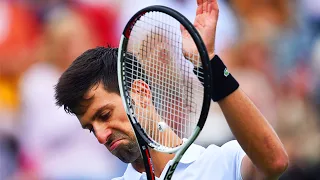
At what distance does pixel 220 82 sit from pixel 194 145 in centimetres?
75

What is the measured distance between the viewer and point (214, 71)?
11.1ft

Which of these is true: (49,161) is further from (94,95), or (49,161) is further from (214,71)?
(214,71)

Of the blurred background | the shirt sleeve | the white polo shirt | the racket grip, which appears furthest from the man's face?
the blurred background

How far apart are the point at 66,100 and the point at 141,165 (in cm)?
51

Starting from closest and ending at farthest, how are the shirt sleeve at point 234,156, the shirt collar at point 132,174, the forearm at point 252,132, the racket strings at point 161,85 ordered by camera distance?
the forearm at point 252,132 → the shirt sleeve at point 234,156 → the racket strings at point 161,85 → the shirt collar at point 132,174

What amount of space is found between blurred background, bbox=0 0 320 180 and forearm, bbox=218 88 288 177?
119 inches

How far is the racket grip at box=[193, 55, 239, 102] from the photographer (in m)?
3.34

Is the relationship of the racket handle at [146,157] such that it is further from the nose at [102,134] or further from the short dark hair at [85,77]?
the short dark hair at [85,77]

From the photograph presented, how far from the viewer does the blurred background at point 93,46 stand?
6805 millimetres

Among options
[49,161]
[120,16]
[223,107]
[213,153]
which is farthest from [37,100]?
[223,107]

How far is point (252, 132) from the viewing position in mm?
3316

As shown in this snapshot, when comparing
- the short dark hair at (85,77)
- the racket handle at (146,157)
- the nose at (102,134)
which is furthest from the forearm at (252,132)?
the short dark hair at (85,77)

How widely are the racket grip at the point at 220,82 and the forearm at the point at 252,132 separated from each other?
2cm

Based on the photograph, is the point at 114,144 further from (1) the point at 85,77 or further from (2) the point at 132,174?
(1) the point at 85,77
